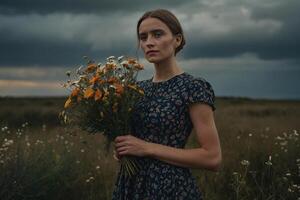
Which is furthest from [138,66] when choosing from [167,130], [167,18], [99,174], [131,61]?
[99,174]

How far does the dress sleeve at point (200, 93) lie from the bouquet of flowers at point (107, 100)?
10.7 inches

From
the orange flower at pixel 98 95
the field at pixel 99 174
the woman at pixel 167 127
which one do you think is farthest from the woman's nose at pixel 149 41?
the field at pixel 99 174

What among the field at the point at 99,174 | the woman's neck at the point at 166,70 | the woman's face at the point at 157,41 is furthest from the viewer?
the field at the point at 99,174

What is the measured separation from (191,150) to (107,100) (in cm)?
52

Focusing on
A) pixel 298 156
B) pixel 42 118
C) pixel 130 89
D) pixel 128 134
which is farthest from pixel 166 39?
pixel 42 118

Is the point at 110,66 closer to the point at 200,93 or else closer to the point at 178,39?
the point at 178,39

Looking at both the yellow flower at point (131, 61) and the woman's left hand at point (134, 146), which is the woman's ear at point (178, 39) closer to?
the yellow flower at point (131, 61)

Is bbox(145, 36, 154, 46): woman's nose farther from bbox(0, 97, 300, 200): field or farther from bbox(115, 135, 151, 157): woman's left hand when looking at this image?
bbox(0, 97, 300, 200): field

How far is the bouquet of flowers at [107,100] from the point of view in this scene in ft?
9.18

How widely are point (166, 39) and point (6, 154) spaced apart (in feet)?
15.3

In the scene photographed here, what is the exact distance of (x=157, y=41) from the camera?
2.84 metres

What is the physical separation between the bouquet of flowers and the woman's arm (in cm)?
10

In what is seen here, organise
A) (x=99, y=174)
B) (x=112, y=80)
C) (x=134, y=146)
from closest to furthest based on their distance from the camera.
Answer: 1. (x=134, y=146)
2. (x=112, y=80)
3. (x=99, y=174)

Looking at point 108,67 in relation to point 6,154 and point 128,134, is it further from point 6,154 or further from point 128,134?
point 6,154
